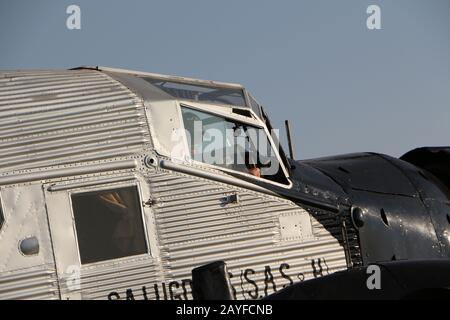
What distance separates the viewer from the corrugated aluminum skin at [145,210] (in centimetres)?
824

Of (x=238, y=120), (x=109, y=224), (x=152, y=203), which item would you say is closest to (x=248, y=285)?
(x=152, y=203)

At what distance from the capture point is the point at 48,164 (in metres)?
8.37

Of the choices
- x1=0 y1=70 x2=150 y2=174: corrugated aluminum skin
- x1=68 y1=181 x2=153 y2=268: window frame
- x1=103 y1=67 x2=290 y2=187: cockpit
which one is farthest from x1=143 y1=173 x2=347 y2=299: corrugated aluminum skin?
x1=0 y1=70 x2=150 y2=174: corrugated aluminum skin

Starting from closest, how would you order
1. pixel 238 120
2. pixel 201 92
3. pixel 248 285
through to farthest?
pixel 248 285
pixel 238 120
pixel 201 92

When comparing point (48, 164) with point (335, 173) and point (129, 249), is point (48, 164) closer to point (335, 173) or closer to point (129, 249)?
point (129, 249)

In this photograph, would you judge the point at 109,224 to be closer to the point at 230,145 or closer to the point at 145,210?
the point at 145,210

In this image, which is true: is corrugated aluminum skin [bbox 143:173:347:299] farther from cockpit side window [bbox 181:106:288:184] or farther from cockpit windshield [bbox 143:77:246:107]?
cockpit windshield [bbox 143:77:246:107]

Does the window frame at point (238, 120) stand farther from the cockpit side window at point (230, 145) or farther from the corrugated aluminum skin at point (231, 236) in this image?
the corrugated aluminum skin at point (231, 236)

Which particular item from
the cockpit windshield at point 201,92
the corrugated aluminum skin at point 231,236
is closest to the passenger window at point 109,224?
the corrugated aluminum skin at point 231,236

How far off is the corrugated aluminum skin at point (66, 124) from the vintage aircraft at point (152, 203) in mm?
13

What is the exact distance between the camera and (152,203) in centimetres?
850

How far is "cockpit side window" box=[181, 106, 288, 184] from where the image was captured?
8.98m

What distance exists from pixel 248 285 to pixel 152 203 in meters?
1.24
